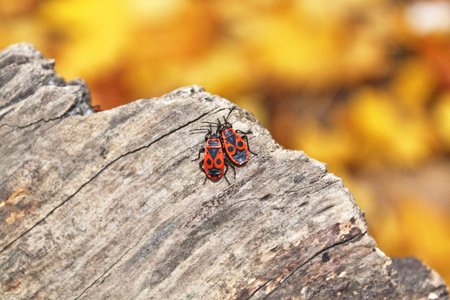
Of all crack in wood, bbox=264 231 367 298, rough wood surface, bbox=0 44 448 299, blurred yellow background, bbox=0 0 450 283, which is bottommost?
crack in wood, bbox=264 231 367 298

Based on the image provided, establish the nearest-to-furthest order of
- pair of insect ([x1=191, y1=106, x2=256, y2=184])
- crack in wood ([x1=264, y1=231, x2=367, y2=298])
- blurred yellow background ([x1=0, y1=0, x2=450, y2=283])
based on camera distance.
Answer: crack in wood ([x1=264, y1=231, x2=367, y2=298]) < pair of insect ([x1=191, y1=106, x2=256, y2=184]) < blurred yellow background ([x1=0, y1=0, x2=450, y2=283])

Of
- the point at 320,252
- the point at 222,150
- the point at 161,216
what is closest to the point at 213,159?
the point at 222,150

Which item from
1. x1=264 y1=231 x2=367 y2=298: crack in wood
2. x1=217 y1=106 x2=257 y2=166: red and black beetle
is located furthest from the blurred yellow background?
x1=264 y1=231 x2=367 y2=298: crack in wood

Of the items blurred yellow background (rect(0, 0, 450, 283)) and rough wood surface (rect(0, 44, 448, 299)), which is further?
blurred yellow background (rect(0, 0, 450, 283))

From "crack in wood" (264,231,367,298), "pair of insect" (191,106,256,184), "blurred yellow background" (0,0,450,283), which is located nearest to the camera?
"crack in wood" (264,231,367,298)

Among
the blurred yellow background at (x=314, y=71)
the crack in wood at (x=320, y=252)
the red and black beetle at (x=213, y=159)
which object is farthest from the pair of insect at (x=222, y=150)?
the blurred yellow background at (x=314, y=71)

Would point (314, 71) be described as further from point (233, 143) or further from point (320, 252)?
point (320, 252)

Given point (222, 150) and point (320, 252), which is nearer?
point (320, 252)

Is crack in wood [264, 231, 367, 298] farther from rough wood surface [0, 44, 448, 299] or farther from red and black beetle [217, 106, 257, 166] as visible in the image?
red and black beetle [217, 106, 257, 166]
